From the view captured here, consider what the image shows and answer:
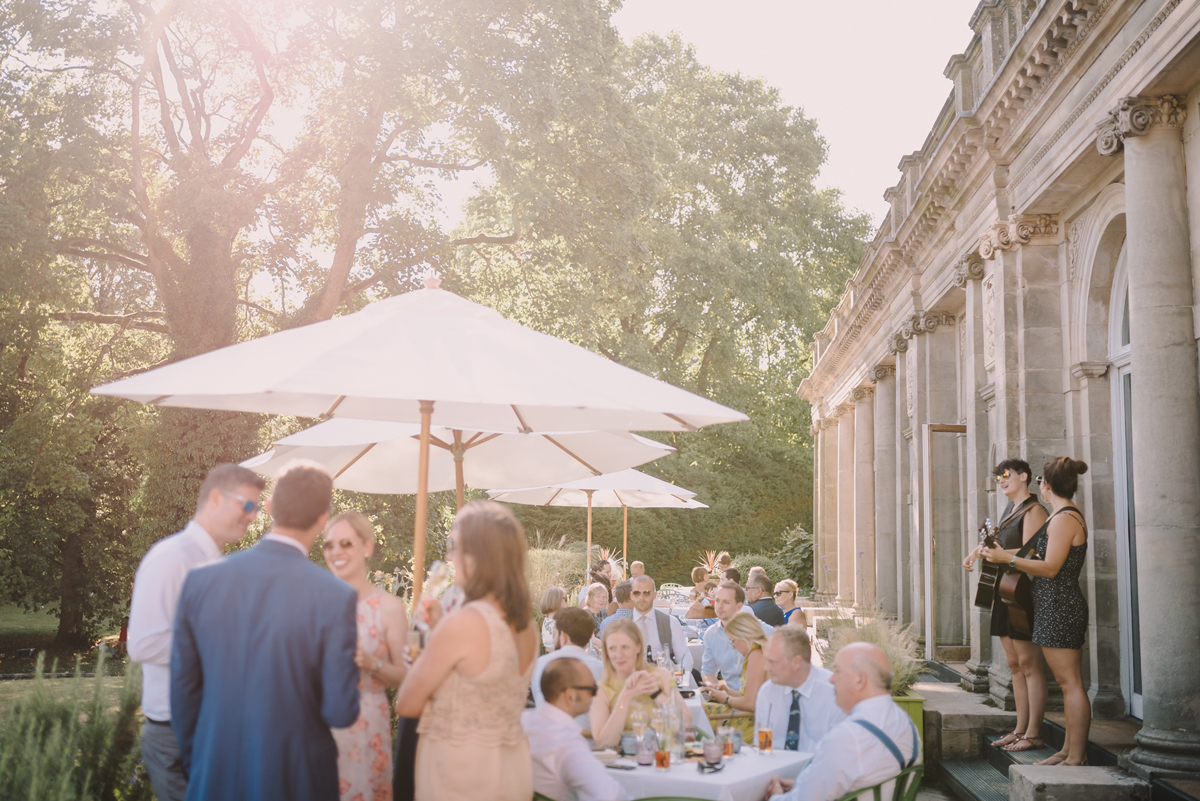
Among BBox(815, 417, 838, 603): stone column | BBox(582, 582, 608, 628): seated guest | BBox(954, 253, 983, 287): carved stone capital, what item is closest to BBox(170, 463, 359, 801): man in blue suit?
BBox(582, 582, 608, 628): seated guest

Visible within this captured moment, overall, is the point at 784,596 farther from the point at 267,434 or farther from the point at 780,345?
the point at 780,345

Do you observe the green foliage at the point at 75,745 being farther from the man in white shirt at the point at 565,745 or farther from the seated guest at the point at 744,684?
the seated guest at the point at 744,684

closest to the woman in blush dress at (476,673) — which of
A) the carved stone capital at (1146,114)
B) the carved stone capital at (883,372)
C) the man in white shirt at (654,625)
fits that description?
the man in white shirt at (654,625)

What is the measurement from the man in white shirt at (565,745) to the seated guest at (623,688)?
0.64m

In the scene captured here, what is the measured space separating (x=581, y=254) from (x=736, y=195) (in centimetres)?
1736

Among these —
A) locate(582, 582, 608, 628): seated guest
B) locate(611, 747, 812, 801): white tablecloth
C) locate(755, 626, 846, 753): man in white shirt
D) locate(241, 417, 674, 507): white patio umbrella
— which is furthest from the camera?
locate(582, 582, 608, 628): seated guest

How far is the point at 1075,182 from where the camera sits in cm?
912

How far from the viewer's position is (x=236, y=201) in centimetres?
1656

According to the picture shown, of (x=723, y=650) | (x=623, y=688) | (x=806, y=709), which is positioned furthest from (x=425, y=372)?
(x=723, y=650)

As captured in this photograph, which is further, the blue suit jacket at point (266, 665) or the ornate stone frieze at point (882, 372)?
the ornate stone frieze at point (882, 372)

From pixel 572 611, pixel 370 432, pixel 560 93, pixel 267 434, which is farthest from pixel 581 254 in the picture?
pixel 572 611

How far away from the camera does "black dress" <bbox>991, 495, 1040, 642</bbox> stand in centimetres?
791

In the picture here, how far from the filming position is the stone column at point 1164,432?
6551 mm

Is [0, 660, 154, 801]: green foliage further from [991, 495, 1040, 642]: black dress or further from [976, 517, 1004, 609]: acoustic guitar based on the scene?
[991, 495, 1040, 642]: black dress
